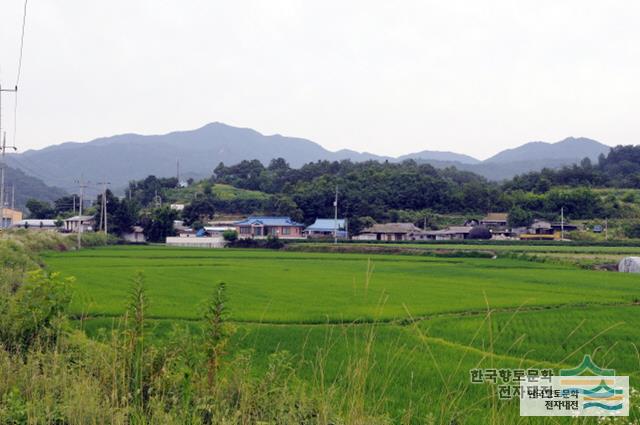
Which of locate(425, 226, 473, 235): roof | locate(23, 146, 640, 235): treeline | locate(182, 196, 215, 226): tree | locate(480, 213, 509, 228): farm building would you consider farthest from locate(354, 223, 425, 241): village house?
locate(182, 196, 215, 226): tree

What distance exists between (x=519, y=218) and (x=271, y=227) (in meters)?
29.0

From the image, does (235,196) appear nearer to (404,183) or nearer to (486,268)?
(404,183)

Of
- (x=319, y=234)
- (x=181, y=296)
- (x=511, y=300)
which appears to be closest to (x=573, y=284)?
(x=511, y=300)

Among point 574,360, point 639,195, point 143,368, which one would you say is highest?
point 639,195

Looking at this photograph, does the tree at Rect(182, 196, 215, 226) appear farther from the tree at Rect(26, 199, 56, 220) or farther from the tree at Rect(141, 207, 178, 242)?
the tree at Rect(26, 199, 56, 220)

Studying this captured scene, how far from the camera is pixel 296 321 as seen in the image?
1458 cm

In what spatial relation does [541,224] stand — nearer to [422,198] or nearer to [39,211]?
[422,198]

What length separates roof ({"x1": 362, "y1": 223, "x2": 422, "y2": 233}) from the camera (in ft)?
224

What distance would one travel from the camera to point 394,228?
68.6 metres

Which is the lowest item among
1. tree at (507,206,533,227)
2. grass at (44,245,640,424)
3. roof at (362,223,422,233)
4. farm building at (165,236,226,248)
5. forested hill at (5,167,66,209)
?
grass at (44,245,640,424)

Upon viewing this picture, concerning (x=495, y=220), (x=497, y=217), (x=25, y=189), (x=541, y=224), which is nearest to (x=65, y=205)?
(x=25, y=189)

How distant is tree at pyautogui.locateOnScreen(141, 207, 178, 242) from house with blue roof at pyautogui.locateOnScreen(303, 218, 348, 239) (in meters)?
16.2

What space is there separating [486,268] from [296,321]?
22055 millimetres

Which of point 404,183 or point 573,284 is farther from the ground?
point 404,183
